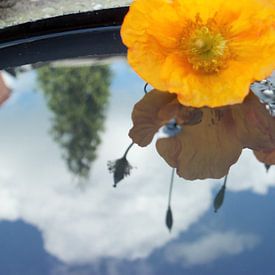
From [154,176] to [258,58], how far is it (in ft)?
0.53

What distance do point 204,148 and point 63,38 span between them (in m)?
0.31

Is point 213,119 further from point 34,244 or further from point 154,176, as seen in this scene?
point 34,244

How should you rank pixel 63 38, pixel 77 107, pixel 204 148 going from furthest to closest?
pixel 63 38 → pixel 77 107 → pixel 204 148

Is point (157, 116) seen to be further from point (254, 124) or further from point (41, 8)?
point (41, 8)

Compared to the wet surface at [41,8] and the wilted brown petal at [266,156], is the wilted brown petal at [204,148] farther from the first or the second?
the wet surface at [41,8]

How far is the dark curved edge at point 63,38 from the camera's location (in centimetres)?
98

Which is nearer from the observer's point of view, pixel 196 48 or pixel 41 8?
pixel 196 48

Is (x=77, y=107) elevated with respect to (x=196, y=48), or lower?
lower

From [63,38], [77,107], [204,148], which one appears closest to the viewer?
[204,148]

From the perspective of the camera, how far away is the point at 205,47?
79 cm

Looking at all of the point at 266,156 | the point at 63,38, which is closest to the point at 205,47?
the point at 266,156

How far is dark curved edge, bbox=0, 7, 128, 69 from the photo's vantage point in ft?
3.21

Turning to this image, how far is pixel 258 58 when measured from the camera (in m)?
0.79

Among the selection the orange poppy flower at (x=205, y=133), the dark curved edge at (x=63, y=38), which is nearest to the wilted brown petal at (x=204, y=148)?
the orange poppy flower at (x=205, y=133)
